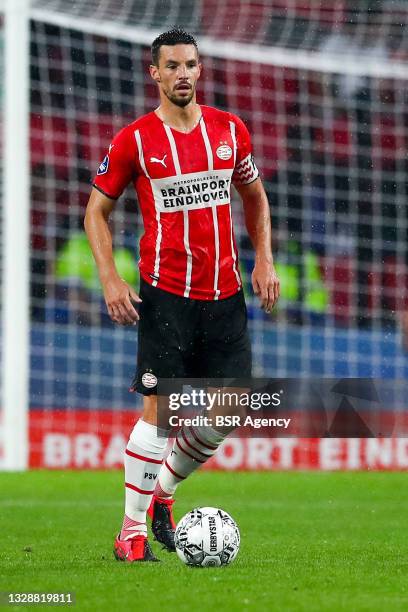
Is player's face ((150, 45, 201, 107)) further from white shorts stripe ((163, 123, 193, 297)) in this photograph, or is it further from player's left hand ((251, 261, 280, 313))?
player's left hand ((251, 261, 280, 313))

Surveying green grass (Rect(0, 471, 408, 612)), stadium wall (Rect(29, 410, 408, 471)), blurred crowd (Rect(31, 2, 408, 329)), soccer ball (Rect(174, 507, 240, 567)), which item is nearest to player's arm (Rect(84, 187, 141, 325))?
soccer ball (Rect(174, 507, 240, 567))

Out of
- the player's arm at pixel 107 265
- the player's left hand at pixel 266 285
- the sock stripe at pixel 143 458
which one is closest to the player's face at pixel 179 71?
the player's arm at pixel 107 265

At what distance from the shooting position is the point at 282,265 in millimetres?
13438

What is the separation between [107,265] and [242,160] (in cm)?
77

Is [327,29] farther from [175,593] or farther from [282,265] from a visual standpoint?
[175,593]

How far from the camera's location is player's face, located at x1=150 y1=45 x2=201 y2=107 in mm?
5688

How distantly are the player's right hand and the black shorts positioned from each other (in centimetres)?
22

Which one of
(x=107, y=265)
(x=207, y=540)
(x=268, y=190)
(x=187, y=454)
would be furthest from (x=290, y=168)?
(x=207, y=540)

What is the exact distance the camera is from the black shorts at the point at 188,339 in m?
5.71

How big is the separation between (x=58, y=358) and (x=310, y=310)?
8.53ft

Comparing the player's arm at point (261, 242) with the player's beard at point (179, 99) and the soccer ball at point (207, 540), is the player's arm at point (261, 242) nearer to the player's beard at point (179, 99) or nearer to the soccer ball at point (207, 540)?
the player's beard at point (179, 99)

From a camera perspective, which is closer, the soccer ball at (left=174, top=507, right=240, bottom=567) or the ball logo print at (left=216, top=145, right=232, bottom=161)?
the soccer ball at (left=174, top=507, right=240, bottom=567)

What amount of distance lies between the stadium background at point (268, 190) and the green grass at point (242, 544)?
Result: 1398 millimetres

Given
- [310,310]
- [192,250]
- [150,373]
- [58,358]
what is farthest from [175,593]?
[310,310]
